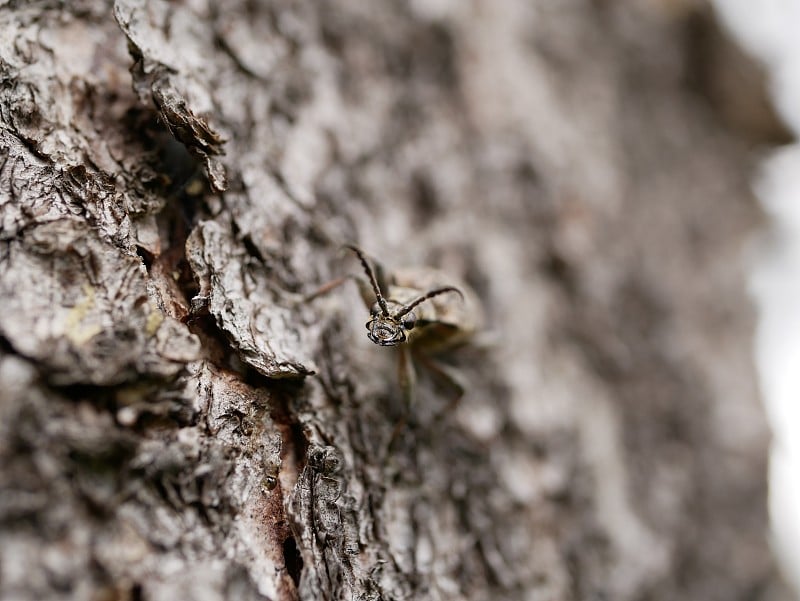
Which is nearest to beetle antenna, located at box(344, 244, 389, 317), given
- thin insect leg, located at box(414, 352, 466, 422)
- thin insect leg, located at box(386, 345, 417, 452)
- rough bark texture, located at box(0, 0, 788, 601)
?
rough bark texture, located at box(0, 0, 788, 601)

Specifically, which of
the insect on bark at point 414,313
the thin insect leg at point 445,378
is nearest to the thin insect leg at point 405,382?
the insect on bark at point 414,313

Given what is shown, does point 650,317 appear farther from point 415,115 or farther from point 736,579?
point 415,115

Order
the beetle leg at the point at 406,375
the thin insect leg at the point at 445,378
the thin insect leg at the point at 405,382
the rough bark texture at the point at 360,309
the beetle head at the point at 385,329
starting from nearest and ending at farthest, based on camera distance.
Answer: the rough bark texture at the point at 360,309, the beetle head at the point at 385,329, the thin insect leg at the point at 405,382, the beetle leg at the point at 406,375, the thin insect leg at the point at 445,378

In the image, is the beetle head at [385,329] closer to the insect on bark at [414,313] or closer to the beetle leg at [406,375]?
the insect on bark at [414,313]

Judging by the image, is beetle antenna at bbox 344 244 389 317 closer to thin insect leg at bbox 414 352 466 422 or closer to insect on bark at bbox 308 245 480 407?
insect on bark at bbox 308 245 480 407

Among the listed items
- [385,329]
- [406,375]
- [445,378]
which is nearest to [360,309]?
[406,375]

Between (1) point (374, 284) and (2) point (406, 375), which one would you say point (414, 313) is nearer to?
(1) point (374, 284)

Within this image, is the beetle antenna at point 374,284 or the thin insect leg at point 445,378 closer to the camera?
the beetle antenna at point 374,284

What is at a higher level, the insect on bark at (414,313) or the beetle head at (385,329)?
the insect on bark at (414,313)
